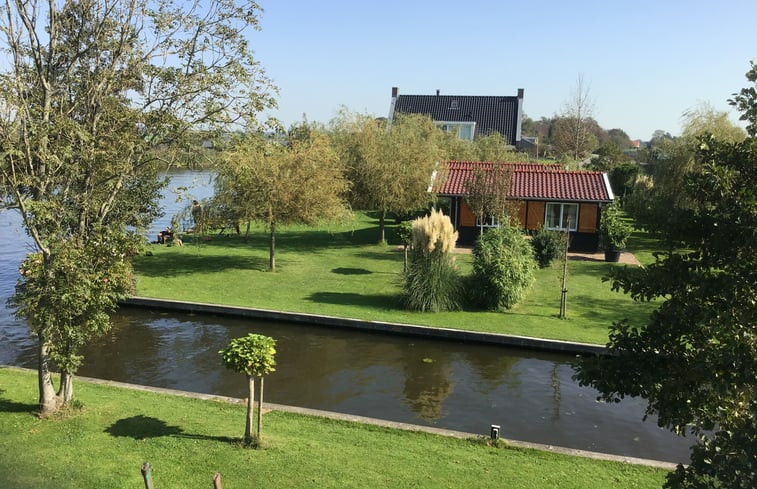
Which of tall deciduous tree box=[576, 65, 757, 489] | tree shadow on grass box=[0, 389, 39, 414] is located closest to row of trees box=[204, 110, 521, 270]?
tree shadow on grass box=[0, 389, 39, 414]

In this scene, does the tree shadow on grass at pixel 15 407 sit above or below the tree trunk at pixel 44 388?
below

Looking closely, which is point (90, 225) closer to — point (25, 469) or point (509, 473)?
point (25, 469)

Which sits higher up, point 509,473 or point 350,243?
point 350,243

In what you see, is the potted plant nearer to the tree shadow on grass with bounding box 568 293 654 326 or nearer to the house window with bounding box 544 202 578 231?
the house window with bounding box 544 202 578 231

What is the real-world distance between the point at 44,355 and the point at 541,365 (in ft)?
31.2

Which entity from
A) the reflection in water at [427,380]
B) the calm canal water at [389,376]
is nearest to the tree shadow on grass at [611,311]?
the calm canal water at [389,376]

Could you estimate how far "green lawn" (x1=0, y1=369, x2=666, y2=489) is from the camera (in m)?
6.92

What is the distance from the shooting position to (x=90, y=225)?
29.2 ft

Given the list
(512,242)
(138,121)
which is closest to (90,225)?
(138,121)

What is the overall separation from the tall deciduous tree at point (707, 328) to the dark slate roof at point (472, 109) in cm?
5386

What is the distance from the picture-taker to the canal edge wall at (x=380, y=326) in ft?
43.5

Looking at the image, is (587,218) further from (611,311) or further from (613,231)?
(611,311)

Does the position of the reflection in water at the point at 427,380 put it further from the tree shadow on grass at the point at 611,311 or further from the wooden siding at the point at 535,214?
the wooden siding at the point at 535,214

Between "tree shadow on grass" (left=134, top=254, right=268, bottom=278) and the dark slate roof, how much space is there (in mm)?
38076
